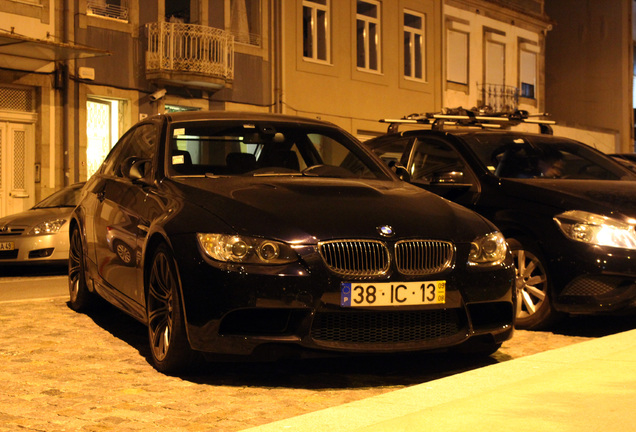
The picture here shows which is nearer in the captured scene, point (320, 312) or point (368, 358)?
point (320, 312)

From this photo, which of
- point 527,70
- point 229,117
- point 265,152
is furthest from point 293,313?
point 527,70

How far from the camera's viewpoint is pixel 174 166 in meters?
6.58

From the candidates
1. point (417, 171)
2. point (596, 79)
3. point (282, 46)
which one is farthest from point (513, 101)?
point (417, 171)

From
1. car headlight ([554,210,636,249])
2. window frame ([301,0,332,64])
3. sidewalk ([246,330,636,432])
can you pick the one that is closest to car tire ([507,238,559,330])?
car headlight ([554,210,636,249])

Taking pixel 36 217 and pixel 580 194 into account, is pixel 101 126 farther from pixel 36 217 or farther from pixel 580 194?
pixel 580 194

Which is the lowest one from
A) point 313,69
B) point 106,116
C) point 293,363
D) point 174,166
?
point 293,363

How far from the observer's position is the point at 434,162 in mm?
9234

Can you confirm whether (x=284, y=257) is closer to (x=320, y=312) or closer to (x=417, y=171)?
(x=320, y=312)

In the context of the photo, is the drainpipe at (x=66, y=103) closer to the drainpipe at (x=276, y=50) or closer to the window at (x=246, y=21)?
the window at (x=246, y=21)

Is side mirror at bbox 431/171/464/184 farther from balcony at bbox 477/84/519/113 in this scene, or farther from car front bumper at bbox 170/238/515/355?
balcony at bbox 477/84/519/113

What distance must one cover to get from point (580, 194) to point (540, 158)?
1.20 meters

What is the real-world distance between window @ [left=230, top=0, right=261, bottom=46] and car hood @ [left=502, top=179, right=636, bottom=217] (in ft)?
60.4

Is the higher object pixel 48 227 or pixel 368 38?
pixel 368 38

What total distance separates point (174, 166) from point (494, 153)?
326 cm
